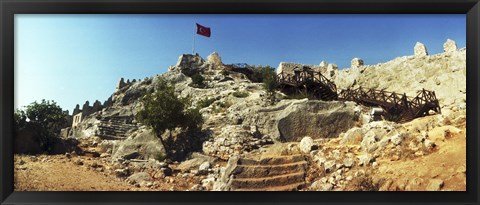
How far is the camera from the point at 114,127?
11508 mm

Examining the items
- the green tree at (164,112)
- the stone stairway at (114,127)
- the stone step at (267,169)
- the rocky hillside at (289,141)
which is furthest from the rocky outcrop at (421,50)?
the stone stairway at (114,127)

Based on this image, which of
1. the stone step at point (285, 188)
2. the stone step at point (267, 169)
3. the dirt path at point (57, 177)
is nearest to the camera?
the dirt path at point (57, 177)

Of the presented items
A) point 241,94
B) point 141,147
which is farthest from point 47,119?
point 241,94

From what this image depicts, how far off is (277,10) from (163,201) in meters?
2.91

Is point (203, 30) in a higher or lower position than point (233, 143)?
higher

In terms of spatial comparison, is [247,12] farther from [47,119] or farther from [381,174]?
[47,119]

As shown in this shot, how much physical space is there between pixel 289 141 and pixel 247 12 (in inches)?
155

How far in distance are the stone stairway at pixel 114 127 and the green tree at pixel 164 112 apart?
3.87ft

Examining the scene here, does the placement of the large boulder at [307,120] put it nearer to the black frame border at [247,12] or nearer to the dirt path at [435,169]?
the dirt path at [435,169]

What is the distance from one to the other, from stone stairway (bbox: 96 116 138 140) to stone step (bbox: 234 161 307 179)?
448 centimetres

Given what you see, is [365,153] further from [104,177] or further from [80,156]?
[80,156]

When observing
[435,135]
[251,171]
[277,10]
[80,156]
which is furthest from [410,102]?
[80,156]

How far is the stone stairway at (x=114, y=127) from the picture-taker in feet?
35.3

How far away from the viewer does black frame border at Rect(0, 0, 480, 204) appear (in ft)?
17.7
